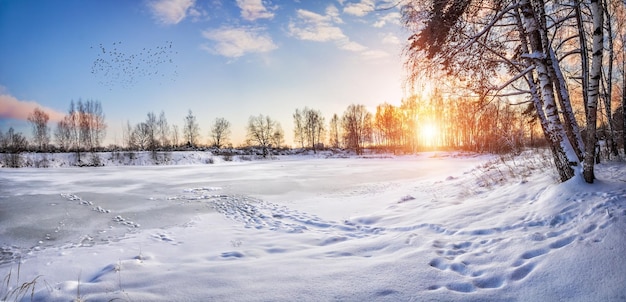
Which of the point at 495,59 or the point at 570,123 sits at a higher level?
the point at 495,59

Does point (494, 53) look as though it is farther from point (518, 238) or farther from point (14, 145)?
point (14, 145)

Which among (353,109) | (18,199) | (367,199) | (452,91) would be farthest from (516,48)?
(353,109)

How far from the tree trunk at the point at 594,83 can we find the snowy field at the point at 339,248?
37cm

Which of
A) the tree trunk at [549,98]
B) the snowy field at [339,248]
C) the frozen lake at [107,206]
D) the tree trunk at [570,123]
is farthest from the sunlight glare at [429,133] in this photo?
the tree trunk at [549,98]

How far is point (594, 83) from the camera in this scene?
4.08 meters

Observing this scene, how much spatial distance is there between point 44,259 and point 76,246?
0.69 m

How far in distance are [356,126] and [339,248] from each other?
54.0 m

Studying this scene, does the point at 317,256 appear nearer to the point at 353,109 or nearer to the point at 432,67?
the point at 432,67

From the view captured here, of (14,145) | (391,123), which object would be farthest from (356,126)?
(14,145)

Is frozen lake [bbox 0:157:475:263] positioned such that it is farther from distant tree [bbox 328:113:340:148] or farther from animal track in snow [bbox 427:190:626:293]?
distant tree [bbox 328:113:340:148]

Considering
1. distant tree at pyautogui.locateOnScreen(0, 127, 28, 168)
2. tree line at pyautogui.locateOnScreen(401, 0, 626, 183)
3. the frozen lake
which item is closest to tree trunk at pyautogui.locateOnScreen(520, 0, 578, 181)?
tree line at pyautogui.locateOnScreen(401, 0, 626, 183)

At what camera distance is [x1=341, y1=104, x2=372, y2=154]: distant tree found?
5806 cm

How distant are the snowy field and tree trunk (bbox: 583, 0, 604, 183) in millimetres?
374

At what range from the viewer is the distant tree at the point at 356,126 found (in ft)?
190
